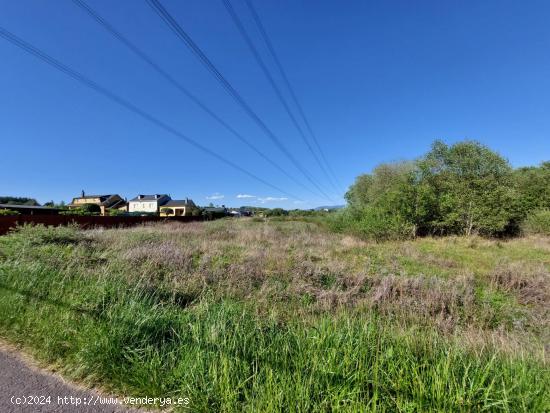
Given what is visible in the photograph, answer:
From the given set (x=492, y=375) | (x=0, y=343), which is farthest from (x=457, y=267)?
(x=0, y=343)

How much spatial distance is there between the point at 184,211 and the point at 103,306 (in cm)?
6619

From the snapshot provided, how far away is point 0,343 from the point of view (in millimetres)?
2975

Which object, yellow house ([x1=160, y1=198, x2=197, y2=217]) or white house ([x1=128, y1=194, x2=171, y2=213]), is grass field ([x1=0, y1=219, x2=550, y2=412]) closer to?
yellow house ([x1=160, y1=198, x2=197, y2=217])

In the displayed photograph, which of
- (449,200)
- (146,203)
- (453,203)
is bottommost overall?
(453,203)

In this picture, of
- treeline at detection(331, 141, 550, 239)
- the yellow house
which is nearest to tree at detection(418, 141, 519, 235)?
treeline at detection(331, 141, 550, 239)

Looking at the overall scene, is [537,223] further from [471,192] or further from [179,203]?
[179,203]

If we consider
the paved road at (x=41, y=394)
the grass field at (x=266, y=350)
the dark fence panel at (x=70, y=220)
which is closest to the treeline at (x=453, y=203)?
the grass field at (x=266, y=350)

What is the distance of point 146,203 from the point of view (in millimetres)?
72688

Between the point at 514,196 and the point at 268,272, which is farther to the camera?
the point at 514,196

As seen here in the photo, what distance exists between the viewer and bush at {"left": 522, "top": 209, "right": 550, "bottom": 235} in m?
19.4

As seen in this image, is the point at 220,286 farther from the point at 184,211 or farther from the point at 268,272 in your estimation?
the point at 184,211

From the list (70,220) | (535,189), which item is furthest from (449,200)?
(70,220)

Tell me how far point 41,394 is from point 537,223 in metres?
29.6

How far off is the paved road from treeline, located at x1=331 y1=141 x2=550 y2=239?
18.0 meters
